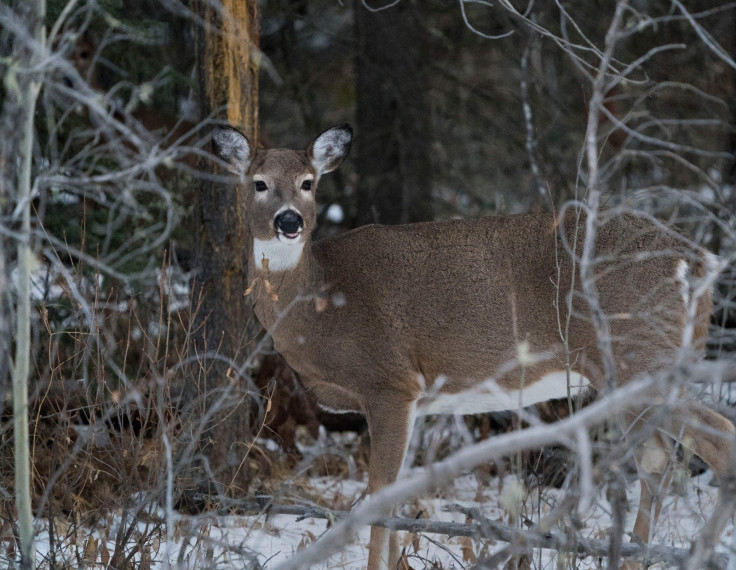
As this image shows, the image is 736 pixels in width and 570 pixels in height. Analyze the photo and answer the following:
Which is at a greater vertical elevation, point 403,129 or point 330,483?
point 403,129

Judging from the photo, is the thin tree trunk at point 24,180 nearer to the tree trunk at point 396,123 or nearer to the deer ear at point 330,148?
the deer ear at point 330,148

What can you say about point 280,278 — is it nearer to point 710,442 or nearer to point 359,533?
point 359,533

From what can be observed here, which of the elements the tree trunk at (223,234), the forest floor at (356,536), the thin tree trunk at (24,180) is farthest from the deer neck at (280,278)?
the thin tree trunk at (24,180)

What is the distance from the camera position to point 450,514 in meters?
6.37

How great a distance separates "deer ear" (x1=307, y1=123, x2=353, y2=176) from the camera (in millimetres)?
5988

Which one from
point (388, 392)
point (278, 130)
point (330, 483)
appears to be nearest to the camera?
point (388, 392)

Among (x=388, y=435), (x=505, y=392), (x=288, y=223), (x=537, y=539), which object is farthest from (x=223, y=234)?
(x=537, y=539)

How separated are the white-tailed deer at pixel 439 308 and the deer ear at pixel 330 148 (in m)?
0.18

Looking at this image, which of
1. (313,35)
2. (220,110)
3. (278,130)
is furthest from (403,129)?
(220,110)

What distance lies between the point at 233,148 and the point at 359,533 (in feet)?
8.16

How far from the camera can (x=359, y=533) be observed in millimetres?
5719

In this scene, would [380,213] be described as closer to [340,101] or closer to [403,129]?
[403,129]

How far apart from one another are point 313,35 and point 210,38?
175 inches

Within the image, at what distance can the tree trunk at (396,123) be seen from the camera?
9.41 meters
